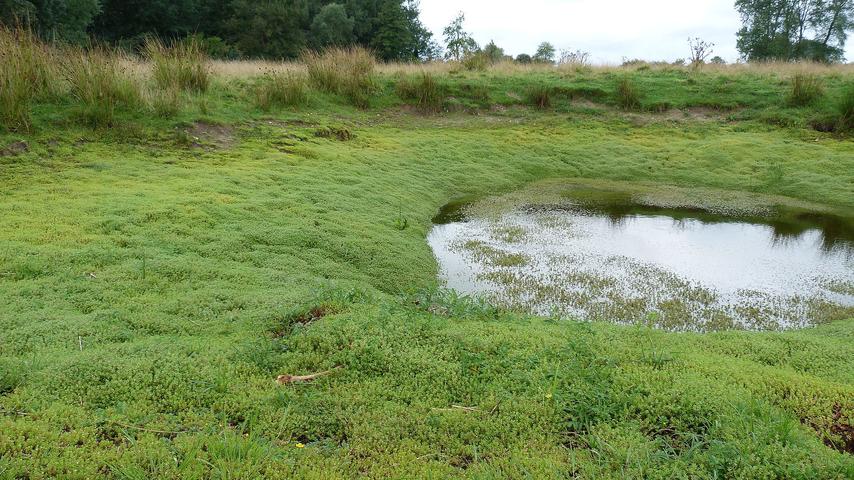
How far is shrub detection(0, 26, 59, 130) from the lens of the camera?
7836 mm

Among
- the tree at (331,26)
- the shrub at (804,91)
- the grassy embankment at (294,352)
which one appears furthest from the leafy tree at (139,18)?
the shrub at (804,91)

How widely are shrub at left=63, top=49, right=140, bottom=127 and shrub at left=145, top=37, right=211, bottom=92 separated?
4.13 feet

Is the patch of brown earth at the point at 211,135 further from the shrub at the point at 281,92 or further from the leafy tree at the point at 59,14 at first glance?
the leafy tree at the point at 59,14

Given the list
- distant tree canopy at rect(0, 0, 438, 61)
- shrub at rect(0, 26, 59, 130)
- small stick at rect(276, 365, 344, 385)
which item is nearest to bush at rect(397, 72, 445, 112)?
shrub at rect(0, 26, 59, 130)

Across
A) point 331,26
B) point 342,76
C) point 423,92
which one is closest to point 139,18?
point 331,26

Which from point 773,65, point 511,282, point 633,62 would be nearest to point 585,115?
point 633,62

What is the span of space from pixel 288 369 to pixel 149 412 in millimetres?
787

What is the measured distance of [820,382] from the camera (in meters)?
3.32

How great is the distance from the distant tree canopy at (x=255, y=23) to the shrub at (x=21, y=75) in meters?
22.1

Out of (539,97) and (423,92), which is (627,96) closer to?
(539,97)

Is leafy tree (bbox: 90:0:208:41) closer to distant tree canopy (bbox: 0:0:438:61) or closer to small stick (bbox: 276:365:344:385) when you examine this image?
distant tree canopy (bbox: 0:0:438:61)

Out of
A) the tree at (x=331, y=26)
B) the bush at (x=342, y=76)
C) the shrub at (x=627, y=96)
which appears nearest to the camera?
the bush at (x=342, y=76)

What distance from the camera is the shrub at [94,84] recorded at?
8789 millimetres

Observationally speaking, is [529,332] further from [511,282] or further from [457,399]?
[511,282]
